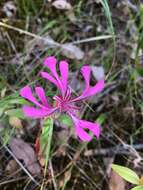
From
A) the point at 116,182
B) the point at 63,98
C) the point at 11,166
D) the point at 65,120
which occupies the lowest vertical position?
the point at 116,182

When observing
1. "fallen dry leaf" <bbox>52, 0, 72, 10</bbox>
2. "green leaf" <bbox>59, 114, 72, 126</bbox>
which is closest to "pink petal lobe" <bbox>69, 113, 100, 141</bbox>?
"green leaf" <bbox>59, 114, 72, 126</bbox>

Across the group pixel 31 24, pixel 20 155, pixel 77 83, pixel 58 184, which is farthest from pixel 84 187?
pixel 31 24

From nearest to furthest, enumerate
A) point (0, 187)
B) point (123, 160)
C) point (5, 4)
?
point (0, 187) < point (123, 160) < point (5, 4)

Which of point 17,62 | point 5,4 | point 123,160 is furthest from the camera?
point 5,4

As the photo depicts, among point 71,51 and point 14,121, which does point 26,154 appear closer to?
point 14,121

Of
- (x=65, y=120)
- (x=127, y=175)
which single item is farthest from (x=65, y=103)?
(x=127, y=175)

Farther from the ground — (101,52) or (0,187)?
(101,52)

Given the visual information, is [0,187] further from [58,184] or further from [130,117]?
[130,117]
